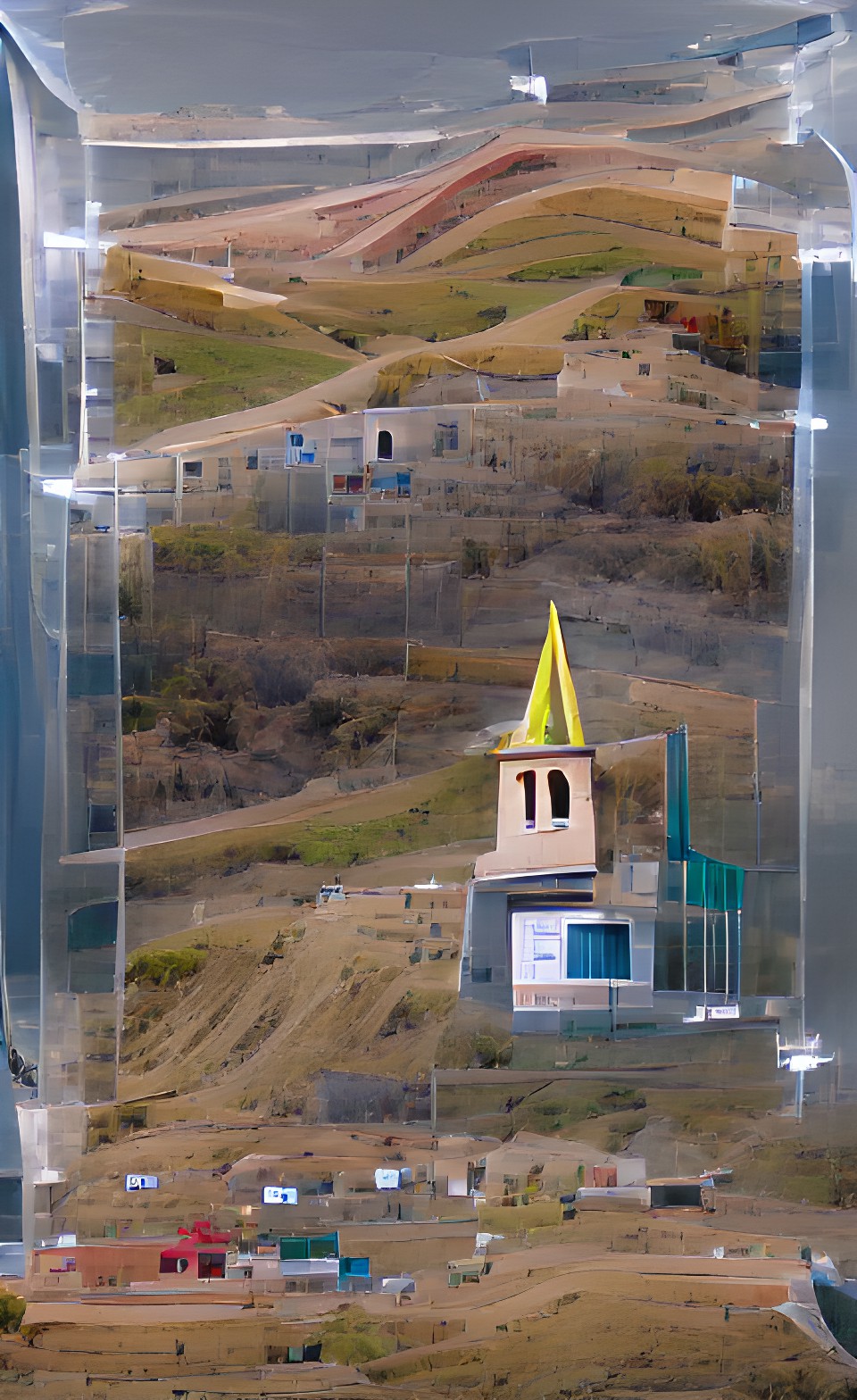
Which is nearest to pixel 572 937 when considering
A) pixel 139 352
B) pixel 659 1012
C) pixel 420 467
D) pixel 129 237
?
pixel 659 1012

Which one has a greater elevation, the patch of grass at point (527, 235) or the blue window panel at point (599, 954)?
the patch of grass at point (527, 235)

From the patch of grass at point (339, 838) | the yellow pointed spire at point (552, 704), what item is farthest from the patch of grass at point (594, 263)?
the patch of grass at point (339, 838)

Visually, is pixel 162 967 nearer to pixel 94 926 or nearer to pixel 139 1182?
pixel 94 926

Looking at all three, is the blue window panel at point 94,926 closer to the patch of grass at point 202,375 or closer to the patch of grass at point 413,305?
the patch of grass at point 202,375

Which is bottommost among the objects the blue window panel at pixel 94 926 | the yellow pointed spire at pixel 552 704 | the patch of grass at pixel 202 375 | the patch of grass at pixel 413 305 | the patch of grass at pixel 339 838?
the blue window panel at pixel 94 926

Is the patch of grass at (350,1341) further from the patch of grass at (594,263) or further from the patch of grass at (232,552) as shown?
the patch of grass at (594,263)
